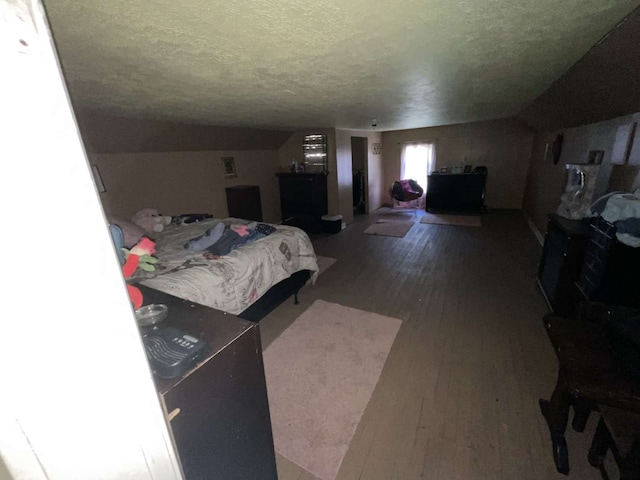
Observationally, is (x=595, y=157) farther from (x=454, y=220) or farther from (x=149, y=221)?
(x=149, y=221)

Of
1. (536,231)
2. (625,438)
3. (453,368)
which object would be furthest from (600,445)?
(536,231)

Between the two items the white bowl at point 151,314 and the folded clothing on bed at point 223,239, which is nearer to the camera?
the white bowl at point 151,314

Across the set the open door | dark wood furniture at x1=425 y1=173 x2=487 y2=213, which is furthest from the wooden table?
dark wood furniture at x1=425 y1=173 x2=487 y2=213

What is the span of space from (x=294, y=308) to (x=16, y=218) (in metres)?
2.60

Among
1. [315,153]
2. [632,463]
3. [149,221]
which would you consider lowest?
[632,463]

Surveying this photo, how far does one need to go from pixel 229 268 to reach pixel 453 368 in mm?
1858

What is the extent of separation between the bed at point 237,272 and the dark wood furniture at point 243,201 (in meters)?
1.63

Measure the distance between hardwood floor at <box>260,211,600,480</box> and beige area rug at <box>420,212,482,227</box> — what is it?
60.5 inches

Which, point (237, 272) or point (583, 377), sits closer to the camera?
point (583, 377)

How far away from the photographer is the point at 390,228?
5.42 m

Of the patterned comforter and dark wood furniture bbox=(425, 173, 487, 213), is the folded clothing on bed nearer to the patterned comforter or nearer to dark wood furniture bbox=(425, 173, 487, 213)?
the patterned comforter

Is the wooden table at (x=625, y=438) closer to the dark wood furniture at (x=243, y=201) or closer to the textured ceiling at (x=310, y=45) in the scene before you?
the textured ceiling at (x=310, y=45)

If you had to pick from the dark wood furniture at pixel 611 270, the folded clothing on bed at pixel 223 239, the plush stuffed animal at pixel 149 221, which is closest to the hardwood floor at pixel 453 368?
the dark wood furniture at pixel 611 270

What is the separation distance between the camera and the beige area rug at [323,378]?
4.85 ft
